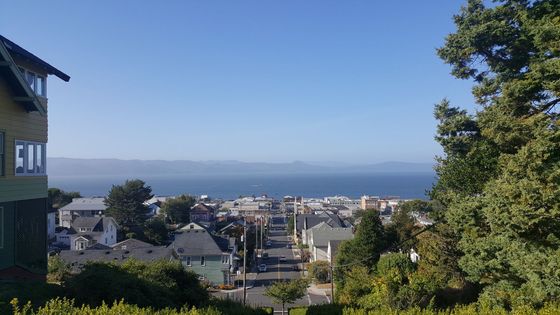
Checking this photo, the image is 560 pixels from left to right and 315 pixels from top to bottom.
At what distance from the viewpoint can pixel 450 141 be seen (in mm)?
14070

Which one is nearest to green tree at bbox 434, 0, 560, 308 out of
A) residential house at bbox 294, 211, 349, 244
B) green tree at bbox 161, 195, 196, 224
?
residential house at bbox 294, 211, 349, 244

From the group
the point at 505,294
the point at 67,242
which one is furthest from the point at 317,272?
the point at 67,242

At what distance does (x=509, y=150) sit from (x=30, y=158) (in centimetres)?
1375

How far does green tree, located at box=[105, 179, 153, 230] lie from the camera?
60.7 m

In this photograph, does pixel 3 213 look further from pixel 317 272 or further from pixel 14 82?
pixel 317 272

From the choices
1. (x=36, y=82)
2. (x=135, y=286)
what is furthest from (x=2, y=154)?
(x=135, y=286)

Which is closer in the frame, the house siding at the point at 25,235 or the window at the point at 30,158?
the house siding at the point at 25,235

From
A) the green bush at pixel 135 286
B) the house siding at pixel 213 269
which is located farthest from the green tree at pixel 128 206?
the green bush at pixel 135 286

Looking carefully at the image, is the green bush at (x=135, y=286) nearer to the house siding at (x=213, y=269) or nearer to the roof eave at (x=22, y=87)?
the roof eave at (x=22, y=87)

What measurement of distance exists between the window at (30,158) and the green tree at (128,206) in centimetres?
5057

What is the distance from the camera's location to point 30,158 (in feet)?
37.4

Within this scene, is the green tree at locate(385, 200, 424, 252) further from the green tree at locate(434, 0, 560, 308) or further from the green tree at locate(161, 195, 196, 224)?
the green tree at locate(161, 195, 196, 224)

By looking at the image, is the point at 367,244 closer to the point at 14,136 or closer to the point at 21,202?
the point at 21,202

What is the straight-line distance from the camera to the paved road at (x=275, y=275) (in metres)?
29.5
